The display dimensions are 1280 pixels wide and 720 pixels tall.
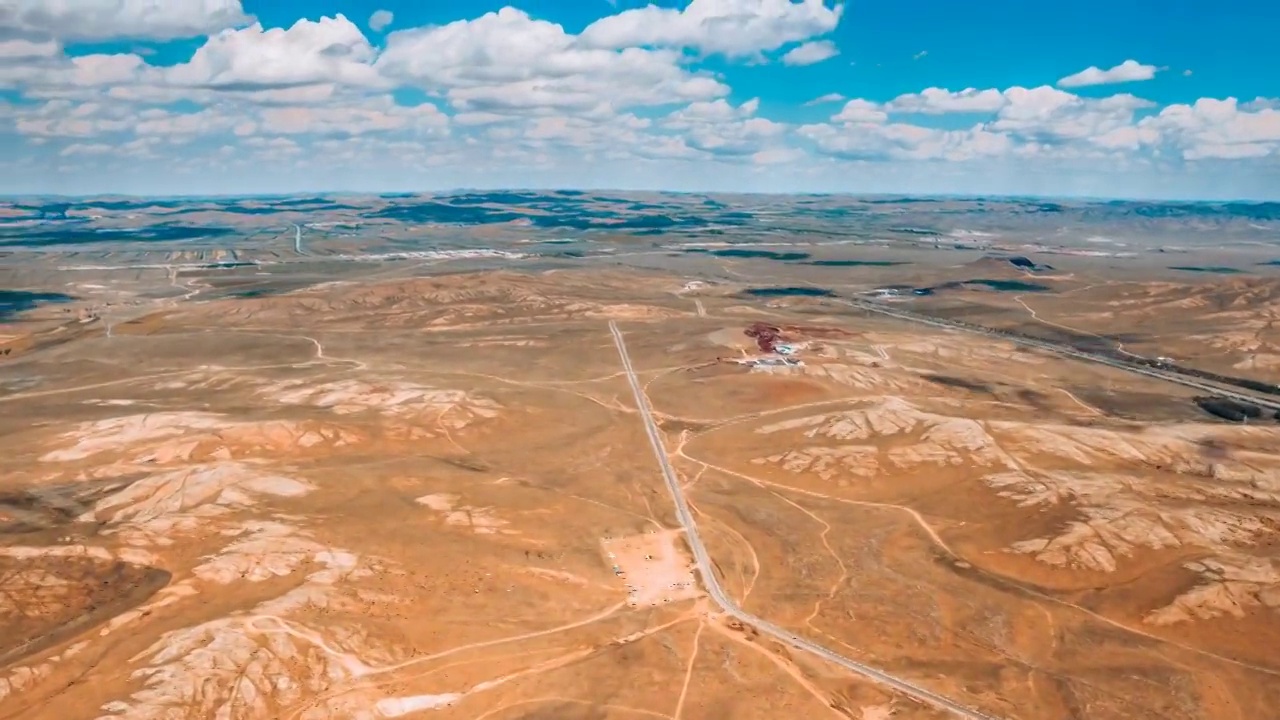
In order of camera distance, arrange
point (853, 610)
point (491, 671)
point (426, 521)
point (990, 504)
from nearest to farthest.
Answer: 1. point (491, 671)
2. point (853, 610)
3. point (426, 521)
4. point (990, 504)

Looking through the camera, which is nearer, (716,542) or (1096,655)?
(1096,655)

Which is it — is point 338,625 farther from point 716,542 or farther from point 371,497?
point 716,542

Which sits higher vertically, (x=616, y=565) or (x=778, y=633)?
(x=616, y=565)

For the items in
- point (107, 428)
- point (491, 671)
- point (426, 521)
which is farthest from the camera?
point (107, 428)

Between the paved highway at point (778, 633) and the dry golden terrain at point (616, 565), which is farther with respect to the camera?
the paved highway at point (778, 633)

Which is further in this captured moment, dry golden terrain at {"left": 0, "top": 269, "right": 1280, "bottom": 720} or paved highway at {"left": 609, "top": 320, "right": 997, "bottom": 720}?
paved highway at {"left": 609, "top": 320, "right": 997, "bottom": 720}

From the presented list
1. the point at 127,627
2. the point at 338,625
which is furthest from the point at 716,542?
the point at 127,627

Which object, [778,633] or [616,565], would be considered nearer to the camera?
[778,633]
